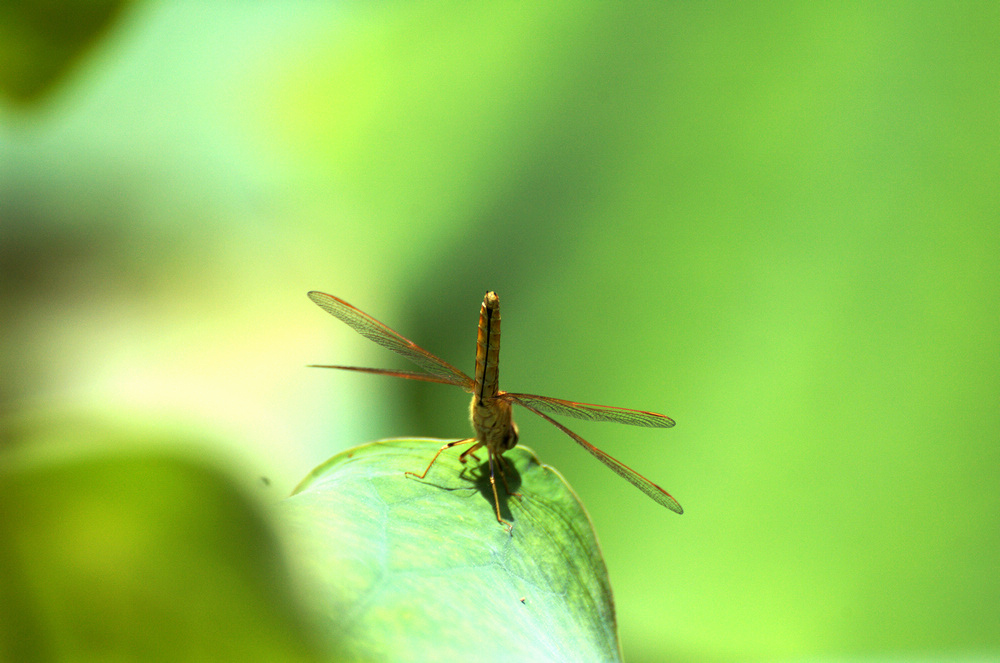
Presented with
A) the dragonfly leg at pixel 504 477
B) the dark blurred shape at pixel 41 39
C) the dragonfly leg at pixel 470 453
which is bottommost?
the dragonfly leg at pixel 470 453

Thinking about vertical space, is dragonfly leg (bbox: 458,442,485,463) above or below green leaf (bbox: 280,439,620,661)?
below

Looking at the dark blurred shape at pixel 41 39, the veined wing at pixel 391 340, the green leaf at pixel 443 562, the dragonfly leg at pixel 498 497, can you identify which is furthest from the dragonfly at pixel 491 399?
the dark blurred shape at pixel 41 39

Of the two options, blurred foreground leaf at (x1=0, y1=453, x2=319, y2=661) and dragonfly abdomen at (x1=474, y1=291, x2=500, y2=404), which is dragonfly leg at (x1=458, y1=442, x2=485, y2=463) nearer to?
dragonfly abdomen at (x1=474, y1=291, x2=500, y2=404)

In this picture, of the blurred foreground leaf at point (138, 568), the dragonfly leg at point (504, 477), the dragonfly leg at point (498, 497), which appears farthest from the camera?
the dragonfly leg at point (504, 477)

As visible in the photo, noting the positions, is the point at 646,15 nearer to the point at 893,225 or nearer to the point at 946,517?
the point at 893,225

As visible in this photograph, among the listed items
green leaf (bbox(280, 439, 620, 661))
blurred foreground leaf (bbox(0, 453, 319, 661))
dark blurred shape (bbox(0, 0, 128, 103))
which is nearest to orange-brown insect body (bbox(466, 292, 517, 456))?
green leaf (bbox(280, 439, 620, 661))

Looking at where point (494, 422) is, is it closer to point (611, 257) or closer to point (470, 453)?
point (470, 453)

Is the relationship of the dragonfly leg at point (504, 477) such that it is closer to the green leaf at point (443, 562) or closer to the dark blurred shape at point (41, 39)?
the green leaf at point (443, 562)
